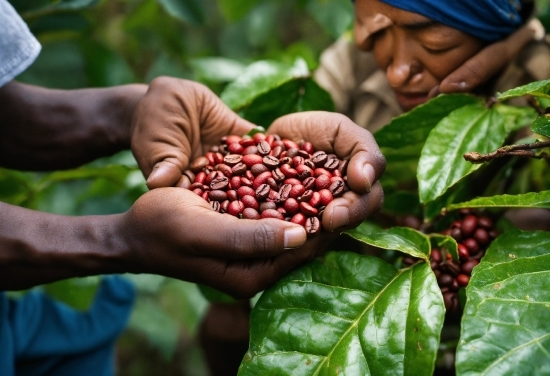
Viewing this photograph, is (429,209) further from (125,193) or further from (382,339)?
(125,193)

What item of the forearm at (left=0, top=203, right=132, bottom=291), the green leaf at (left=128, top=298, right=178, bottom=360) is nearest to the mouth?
the forearm at (left=0, top=203, right=132, bottom=291)

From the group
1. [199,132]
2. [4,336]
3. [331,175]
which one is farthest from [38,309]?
[331,175]

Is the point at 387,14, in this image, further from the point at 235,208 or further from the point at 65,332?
the point at 65,332

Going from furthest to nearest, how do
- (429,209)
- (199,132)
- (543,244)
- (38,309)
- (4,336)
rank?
(38,309), (4,336), (199,132), (429,209), (543,244)

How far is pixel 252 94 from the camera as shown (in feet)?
4.74

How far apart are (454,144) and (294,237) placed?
1.37ft

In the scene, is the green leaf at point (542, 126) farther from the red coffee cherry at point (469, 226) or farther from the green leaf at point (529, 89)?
the red coffee cherry at point (469, 226)

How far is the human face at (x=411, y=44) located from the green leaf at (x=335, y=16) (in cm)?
39

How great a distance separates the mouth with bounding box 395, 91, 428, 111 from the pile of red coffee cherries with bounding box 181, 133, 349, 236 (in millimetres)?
310

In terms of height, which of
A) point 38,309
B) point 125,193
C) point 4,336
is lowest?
point 38,309

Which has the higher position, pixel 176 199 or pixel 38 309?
pixel 176 199

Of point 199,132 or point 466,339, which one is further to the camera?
point 199,132

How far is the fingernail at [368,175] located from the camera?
98 cm

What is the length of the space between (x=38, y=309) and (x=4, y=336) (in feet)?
0.82
